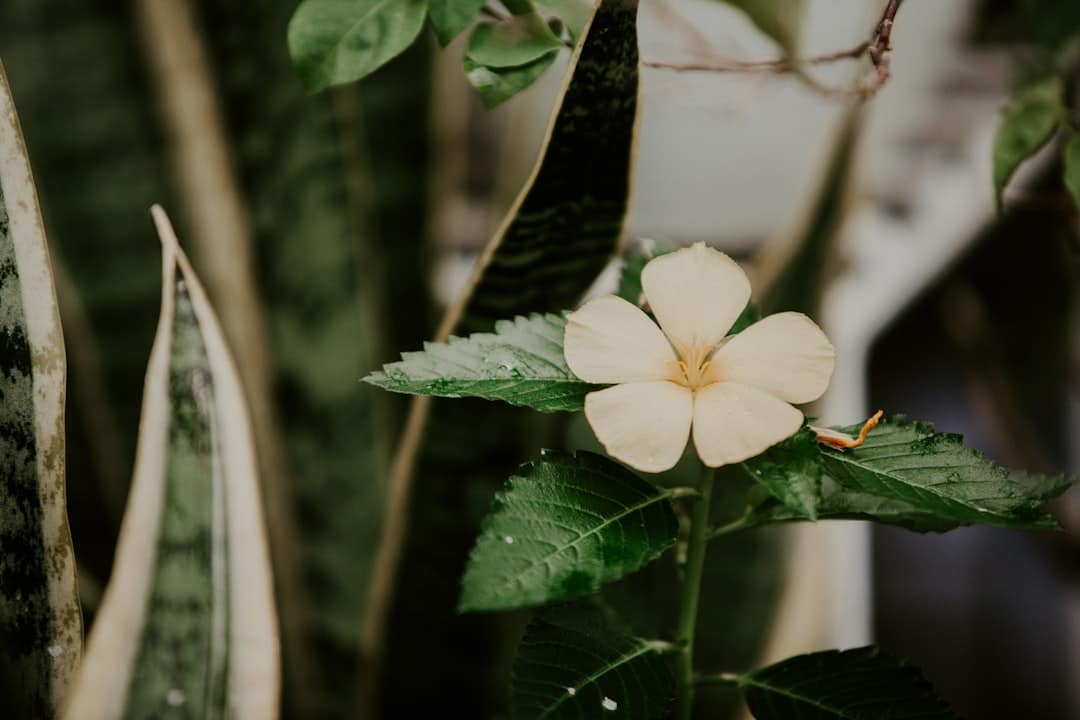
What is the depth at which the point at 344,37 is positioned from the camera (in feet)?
1.01

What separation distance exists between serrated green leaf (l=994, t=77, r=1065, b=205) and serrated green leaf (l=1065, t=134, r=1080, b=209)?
0.01 m

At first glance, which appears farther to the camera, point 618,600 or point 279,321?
point 279,321

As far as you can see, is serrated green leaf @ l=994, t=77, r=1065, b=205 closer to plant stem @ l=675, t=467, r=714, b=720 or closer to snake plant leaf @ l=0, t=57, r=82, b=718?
plant stem @ l=675, t=467, r=714, b=720

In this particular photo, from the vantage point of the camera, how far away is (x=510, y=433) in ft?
1.52

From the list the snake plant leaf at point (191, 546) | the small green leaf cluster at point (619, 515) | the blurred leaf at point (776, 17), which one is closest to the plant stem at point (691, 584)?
the small green leaf cluster at point (619, 515)

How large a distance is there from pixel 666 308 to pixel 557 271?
0.11 m

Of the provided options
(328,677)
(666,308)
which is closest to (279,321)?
(328,677)

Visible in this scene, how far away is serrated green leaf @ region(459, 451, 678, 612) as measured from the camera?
0.21 m

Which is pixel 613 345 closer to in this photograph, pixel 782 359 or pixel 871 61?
pixel 782 359

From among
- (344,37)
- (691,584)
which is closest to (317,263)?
(344,37)

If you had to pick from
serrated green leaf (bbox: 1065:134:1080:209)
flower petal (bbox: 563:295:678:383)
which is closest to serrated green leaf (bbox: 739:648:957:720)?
flower petal (bbox: 563:295:678:383)

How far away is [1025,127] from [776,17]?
0.43 feet

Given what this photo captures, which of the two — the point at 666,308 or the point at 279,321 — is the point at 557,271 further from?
the point at 279,321

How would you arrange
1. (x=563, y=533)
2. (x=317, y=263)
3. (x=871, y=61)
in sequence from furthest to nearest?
(x=317, y=263) < (x=871, y=61) < (x=563, y=533)
